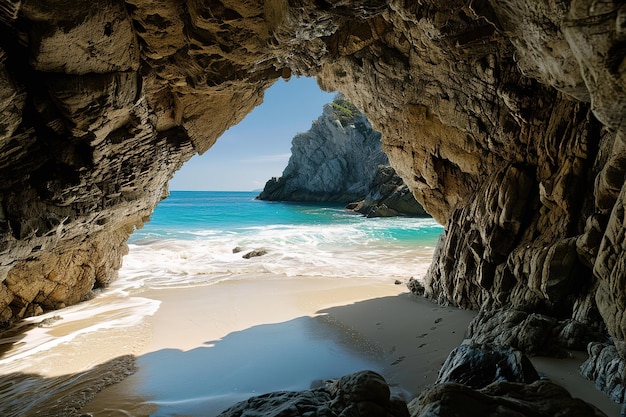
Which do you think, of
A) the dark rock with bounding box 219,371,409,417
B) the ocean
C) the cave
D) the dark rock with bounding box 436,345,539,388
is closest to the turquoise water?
the ocean

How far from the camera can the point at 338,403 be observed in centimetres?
301

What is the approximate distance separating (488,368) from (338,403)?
1917 mm

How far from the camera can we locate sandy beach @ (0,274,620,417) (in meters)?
5.12

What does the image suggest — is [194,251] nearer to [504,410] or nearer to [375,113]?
[375,113]

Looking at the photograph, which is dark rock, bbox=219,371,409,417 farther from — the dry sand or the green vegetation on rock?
the green vegetation on rock

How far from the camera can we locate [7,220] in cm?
579

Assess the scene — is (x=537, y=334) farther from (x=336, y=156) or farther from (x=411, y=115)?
(x=336, y=156)

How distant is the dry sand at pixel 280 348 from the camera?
5094 millimetres

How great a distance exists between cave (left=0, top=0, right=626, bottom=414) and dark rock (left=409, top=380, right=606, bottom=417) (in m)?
1.17

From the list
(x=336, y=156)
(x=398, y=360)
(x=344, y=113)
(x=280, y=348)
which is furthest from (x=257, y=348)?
(x=344, y=113)

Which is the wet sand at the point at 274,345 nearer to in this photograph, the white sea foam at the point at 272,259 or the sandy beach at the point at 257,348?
the sandy beach at the point at 257,348

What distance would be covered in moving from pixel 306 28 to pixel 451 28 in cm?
234

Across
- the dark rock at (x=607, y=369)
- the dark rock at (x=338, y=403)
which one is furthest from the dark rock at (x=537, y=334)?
the dark rock at (x=338, y=403)

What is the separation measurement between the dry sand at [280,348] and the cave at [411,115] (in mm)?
968
